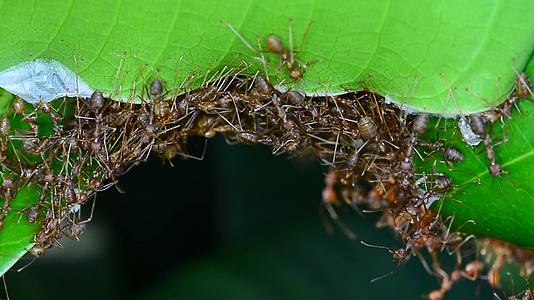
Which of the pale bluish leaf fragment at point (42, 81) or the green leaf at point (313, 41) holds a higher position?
the pale bluish leaf fragment at point (42, 81)

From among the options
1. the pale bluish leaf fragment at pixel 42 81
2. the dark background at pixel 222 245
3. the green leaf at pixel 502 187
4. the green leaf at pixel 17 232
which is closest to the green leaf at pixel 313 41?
the pale bluish leaf fragment at pixel 42 81

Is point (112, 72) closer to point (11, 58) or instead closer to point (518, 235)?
point (11, 58)

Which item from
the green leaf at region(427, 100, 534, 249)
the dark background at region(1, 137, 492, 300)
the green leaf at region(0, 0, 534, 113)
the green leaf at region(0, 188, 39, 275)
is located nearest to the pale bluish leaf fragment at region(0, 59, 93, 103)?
the green leaf at region(0, 0, 534, 113)

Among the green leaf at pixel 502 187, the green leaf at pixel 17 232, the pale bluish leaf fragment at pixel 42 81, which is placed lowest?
the green leaf at pixel 502 187

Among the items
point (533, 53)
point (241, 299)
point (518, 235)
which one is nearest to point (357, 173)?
point (518, 235)

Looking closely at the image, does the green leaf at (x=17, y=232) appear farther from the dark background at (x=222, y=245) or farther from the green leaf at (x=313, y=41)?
the dark background at (x=222, y=245)

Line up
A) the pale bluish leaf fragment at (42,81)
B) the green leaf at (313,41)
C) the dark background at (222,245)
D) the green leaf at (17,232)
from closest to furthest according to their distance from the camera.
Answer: the green leaf at (313,41) < the pale bluish leaf fragment at (42,81) < the green leaf at (17,232) < the dark background at (222,245)

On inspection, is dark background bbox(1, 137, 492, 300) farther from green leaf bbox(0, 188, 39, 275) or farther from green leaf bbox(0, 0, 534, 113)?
green leaf bbox(0, 0, 534, 113)
